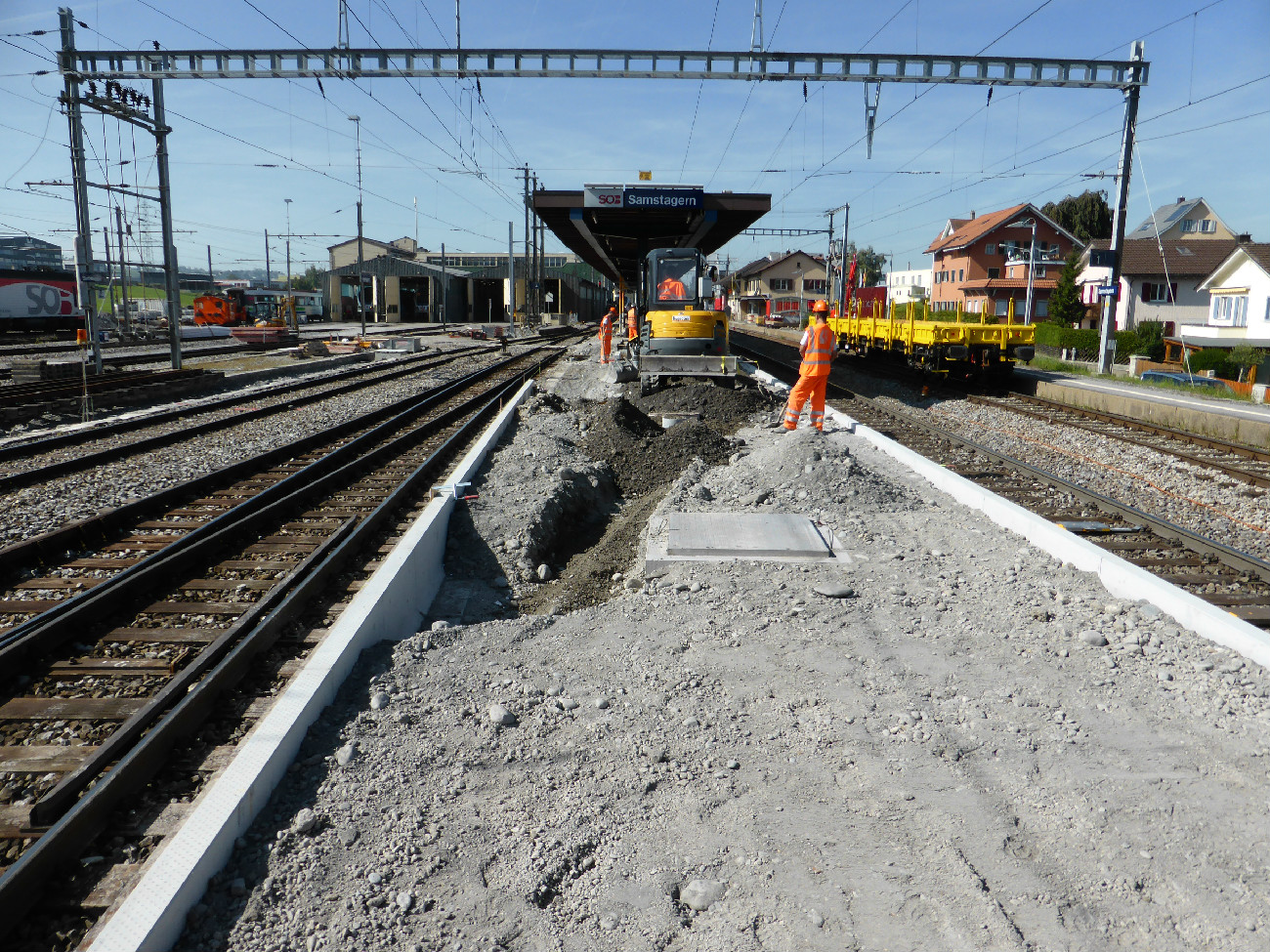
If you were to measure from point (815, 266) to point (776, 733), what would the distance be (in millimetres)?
114266

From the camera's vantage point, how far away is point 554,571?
→ 7.46 m

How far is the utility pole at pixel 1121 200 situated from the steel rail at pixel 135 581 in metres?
20.0

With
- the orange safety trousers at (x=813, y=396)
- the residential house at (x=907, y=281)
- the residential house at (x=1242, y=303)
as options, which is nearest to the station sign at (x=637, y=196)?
the orange safety trousers at (x=813, y=396)

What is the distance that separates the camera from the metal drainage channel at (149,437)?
916 cm

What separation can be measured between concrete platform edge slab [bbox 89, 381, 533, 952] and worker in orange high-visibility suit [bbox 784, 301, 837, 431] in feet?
25.7

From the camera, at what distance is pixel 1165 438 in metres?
13.0

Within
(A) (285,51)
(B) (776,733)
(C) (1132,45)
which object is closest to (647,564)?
(B) (776,733)

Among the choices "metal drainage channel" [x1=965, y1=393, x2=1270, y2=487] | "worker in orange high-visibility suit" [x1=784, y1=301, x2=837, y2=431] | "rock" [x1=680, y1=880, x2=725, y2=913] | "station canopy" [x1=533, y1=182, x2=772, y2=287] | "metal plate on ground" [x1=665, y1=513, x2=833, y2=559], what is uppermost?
"station canopy" [x1=533, y1=182, x2=772, y2=287]

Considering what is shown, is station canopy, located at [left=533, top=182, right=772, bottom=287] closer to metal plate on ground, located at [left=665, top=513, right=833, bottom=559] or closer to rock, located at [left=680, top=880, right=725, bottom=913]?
metal plate on ground, located at [left=665, top=513, right=833, bottom=559]

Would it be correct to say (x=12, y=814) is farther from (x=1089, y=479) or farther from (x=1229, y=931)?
(x=1089, y=479)

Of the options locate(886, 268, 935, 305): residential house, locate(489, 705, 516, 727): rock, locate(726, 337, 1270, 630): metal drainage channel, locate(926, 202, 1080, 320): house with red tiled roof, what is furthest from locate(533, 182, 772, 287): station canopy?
locate(886, 268, 935, 305): residential house

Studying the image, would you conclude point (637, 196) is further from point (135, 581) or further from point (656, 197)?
point (135, 581)

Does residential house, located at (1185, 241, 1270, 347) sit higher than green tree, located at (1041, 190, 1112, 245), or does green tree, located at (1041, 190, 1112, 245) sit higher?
green tree, located at (1041, 190, 1112, 245)

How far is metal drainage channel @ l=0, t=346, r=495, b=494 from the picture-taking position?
9.16 meters
